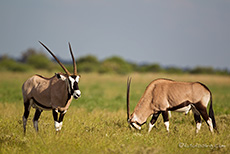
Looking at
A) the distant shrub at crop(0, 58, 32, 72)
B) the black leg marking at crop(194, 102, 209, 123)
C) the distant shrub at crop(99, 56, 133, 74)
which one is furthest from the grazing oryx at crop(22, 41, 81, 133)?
the distant shrub at crop(99, 56, 133, 74)

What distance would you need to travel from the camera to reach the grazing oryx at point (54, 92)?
6.30m

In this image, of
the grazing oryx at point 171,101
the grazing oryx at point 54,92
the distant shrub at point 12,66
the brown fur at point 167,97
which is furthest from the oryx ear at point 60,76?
the distant shrub at point 12,66

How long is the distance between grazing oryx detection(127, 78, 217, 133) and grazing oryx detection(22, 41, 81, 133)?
1702 millimetres

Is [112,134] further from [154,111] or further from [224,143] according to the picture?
[224,143]

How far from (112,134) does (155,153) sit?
5.37 feet

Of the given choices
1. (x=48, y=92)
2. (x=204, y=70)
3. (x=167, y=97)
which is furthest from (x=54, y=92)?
(x=204, y=70)

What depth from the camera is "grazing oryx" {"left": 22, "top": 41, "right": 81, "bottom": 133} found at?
630cm

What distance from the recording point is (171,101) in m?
7.30

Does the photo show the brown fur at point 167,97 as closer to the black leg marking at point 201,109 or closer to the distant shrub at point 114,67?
the black leg marking at point 201,109

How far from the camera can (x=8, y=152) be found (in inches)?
218

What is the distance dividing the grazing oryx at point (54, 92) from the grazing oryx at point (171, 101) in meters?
Result: 1.70

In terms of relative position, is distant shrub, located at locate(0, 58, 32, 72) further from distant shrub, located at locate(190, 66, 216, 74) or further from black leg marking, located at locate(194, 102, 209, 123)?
black leg marking, located at locate(194, 102, 209, 123)

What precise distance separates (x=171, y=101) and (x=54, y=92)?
2912 mm

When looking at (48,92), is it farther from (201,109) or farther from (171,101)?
(201,109)
